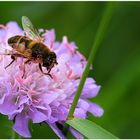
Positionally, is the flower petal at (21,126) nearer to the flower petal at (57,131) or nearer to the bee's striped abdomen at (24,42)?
the flower petal at (57,131)

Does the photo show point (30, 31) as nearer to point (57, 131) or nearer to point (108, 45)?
point (57, 131)

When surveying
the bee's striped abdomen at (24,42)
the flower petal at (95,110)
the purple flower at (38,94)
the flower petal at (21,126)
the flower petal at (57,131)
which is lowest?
the flower petal at (21,126)

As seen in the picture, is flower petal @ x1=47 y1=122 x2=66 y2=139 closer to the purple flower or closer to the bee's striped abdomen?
the purple flower

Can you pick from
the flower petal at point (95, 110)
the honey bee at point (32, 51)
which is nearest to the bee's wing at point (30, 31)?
the honey bee at point (32, 51)

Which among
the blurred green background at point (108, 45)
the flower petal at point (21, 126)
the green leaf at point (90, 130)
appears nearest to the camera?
the green leaf at point (90, 130)

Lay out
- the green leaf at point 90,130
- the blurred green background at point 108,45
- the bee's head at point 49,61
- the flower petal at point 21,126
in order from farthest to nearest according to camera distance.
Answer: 1. the blurred green background at point 108,45
2. the bee's head at point 49,61
3. the flower petal at point 21,126
4. the green leaf at point 90,130

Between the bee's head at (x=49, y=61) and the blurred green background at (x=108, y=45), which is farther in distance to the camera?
the blurred green background at (x=108, y=45)

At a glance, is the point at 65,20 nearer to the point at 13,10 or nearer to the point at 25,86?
the point at 13,10
